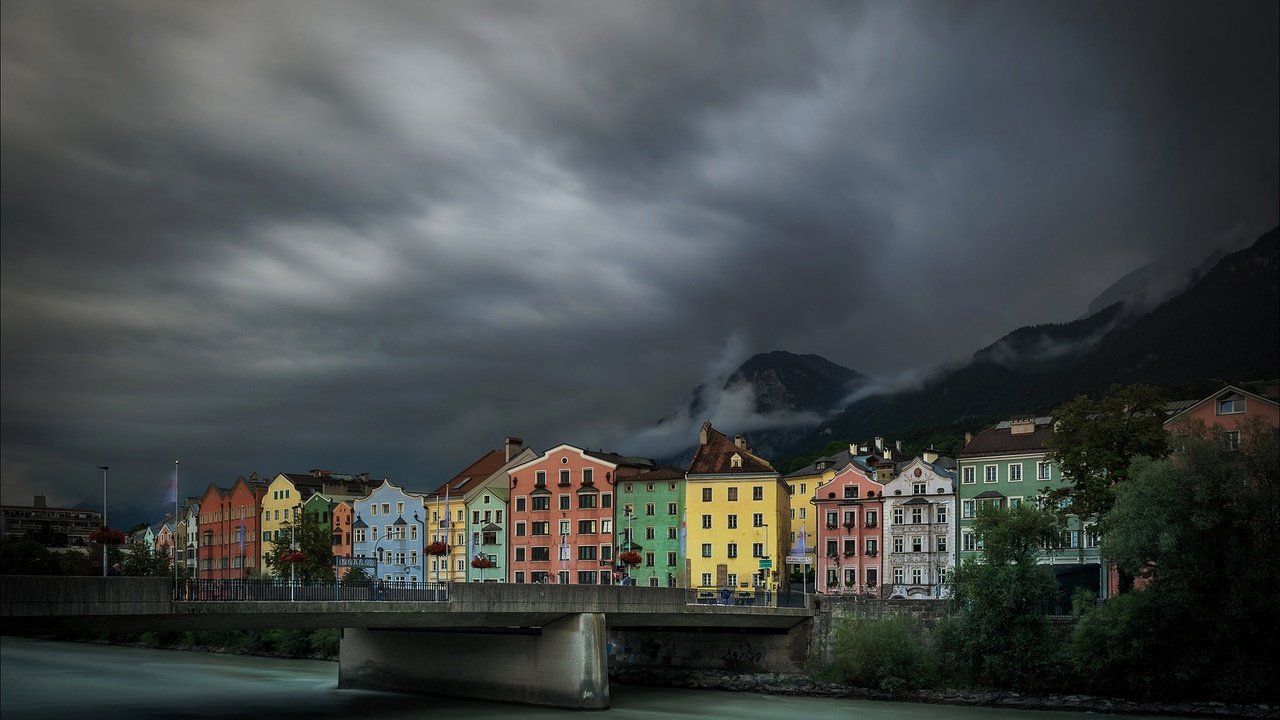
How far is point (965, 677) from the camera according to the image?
196 ft

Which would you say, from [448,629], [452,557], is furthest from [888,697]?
[452,557]

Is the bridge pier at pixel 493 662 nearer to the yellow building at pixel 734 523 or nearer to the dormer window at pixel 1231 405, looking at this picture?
the yellow building at pixel 734 523

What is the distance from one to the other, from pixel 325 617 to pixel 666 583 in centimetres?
5120

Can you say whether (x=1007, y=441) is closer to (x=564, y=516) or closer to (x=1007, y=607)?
(x=1007, y=607)

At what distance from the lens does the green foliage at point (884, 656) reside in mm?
60219

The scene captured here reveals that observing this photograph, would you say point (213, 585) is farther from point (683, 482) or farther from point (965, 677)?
point (683, 482)

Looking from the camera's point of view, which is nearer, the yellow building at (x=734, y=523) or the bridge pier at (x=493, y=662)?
the bridge pier at (x=493, y=662)

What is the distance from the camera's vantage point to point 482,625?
170 feet

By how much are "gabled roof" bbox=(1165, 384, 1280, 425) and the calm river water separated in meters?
19.8

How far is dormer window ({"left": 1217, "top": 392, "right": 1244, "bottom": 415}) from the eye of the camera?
214 ft

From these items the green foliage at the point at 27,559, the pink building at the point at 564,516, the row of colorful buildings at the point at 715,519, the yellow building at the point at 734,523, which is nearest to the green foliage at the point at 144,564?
the green foliage at the point at 27,559

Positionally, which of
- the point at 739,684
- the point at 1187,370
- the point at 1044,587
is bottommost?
the point at 739,684

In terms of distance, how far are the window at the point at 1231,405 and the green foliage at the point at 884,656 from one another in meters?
20.2

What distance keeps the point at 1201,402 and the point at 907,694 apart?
2407cm
